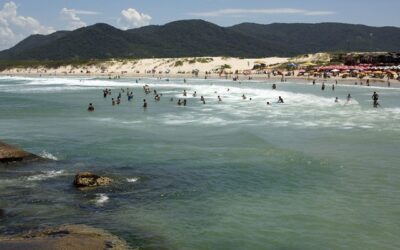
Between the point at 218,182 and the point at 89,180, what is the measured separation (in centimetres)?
541

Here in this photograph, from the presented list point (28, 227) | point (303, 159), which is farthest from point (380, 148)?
point (28, 227)

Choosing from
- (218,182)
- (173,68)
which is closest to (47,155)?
(218,182)

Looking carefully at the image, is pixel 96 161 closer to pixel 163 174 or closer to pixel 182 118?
pixel 163 174

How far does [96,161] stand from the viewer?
2489 centimetres

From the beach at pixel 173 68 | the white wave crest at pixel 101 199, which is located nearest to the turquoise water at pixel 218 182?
the white wave crest at pixel 101 199

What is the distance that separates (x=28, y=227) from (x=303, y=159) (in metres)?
14.7

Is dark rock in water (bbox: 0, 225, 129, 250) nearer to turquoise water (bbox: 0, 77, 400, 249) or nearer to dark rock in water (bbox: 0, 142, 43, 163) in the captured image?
turquoise water (bbox: 0, 77, 400, 249)

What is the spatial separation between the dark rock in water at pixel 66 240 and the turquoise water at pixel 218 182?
23.0 inches

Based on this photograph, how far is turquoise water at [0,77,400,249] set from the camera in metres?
15.2

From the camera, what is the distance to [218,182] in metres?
20.9

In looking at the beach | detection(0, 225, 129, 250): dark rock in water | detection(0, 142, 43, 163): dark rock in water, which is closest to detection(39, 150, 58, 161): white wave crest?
detection(0, 142, 43, 163): dark rock in water

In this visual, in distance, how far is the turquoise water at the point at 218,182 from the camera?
15.2 m

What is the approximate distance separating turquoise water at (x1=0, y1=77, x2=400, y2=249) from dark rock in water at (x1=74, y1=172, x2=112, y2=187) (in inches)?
23.0

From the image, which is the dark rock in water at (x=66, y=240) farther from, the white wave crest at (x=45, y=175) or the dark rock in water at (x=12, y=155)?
the dark rock in water at (x=12, y=155)
